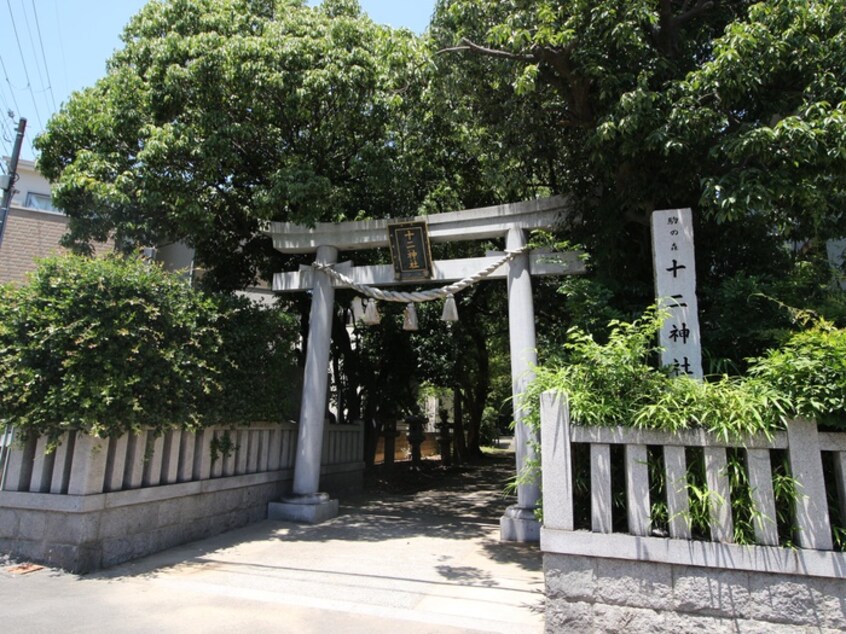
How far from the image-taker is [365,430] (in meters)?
12.7

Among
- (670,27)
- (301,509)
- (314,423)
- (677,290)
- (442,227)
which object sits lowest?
(301,509)

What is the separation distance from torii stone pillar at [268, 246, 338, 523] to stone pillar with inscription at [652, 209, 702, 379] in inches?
196

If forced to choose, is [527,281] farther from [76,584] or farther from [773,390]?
[76,584]

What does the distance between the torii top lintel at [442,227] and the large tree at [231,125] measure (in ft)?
1.26

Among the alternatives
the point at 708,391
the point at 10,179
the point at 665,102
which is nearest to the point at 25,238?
the point at 10,179

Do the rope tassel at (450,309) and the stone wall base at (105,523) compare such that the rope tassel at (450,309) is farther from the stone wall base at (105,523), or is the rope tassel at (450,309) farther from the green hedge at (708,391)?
the stone wall base at (105,523)

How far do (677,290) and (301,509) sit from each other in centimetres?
582

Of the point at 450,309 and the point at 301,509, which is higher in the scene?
the point at 450,309

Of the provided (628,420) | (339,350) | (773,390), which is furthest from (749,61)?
(339,350)

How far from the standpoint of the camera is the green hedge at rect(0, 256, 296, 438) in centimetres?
536

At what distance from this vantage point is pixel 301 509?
306 inches

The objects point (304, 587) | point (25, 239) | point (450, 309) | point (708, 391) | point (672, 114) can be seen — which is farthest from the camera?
point (25, 239)

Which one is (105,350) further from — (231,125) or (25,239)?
(25,239)

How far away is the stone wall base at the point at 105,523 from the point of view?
5355 mm
